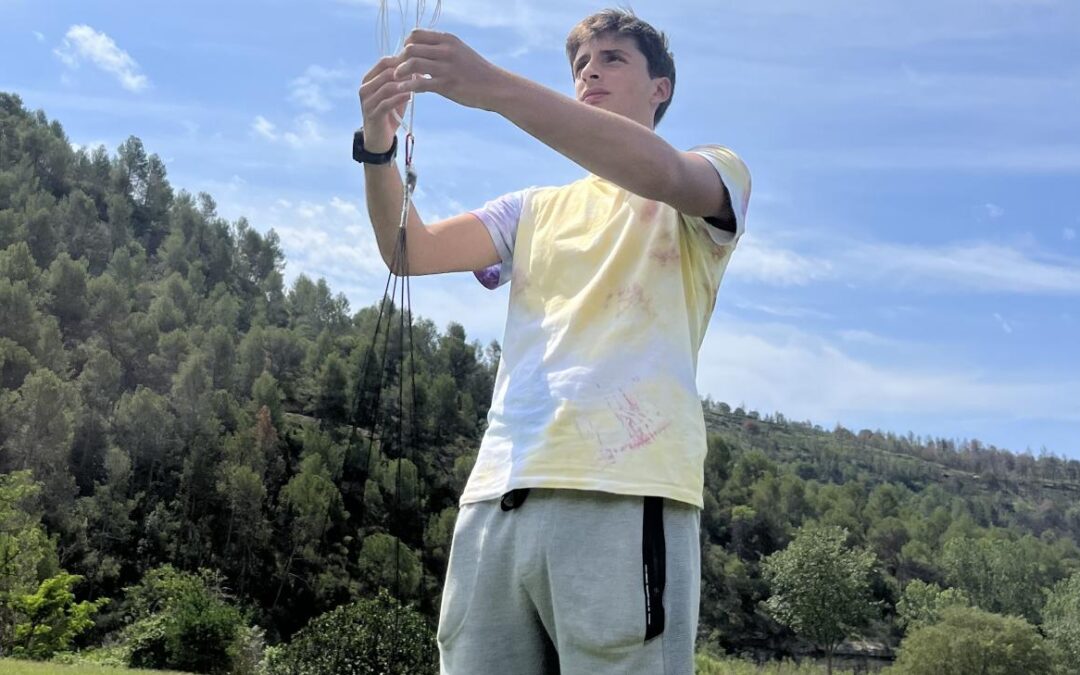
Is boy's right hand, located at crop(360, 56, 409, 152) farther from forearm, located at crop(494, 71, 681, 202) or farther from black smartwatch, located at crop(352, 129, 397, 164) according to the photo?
forearm, located at crop(494, 71, 681, 202)

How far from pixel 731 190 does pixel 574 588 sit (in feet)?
2.23

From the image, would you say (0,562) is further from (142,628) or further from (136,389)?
(136,389)

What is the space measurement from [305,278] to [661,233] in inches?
3516

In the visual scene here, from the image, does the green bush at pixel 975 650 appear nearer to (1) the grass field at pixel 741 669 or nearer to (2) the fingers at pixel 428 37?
(1) the grass field at pixel 741 669

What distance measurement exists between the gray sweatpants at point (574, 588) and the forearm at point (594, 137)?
483 mm

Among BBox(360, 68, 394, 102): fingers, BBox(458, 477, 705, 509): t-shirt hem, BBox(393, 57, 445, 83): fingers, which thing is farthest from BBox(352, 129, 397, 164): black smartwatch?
BBox(458, 477, 705, 509): t-shirt hem

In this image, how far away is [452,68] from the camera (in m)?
1.40

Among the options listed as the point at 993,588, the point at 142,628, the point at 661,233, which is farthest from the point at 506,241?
the point at 993,588

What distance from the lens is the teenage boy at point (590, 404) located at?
1426mm

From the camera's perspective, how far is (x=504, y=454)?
5.19ft

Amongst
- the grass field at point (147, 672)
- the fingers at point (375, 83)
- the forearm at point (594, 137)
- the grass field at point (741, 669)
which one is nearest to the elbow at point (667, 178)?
the forearm at point (594, 137)

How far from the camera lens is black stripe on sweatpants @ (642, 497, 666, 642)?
143 cm

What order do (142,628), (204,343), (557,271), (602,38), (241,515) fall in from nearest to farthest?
1. (557,271)
2. (602,38)
3. (142,628)
4. (241,515)
5. (204,343)

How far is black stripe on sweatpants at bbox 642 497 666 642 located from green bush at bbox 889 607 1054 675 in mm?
39696
